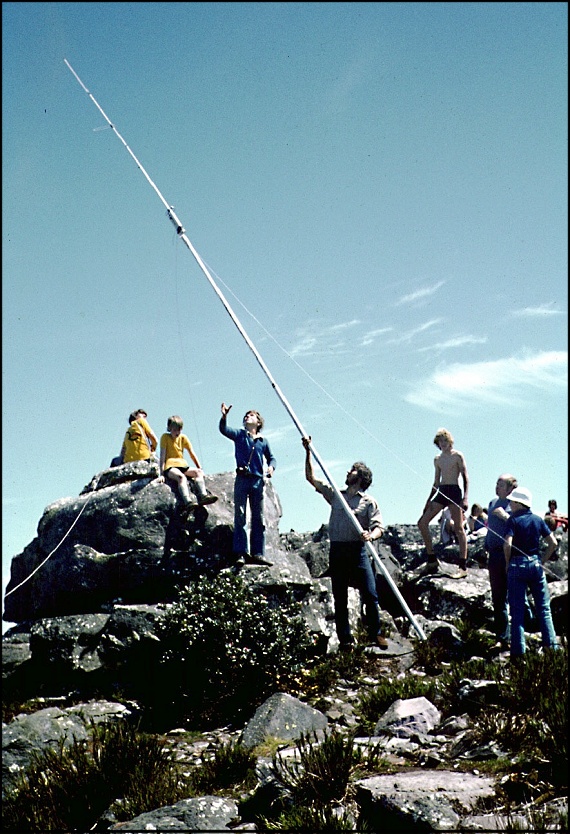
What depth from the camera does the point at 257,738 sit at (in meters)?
8.95

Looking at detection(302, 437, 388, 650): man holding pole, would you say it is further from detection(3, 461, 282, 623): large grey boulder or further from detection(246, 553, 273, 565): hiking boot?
detection(246, 553, 273, 565): hiking boot

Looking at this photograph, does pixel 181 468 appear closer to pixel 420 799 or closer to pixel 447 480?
pixel 447 480

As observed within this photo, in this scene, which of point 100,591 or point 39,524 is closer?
point 100,591

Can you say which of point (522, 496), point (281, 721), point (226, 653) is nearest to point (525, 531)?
point (522, 496)

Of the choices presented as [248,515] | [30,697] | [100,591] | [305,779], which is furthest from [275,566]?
[305,779]

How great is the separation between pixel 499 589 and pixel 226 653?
15.0 ft

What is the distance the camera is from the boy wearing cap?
10742 millimetres

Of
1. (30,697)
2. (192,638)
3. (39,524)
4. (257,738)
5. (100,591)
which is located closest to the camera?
(257,738)

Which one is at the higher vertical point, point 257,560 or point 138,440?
point 138,440

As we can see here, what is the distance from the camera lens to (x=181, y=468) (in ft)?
45.7

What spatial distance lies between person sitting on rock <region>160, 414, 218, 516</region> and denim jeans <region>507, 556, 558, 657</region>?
18.3ft

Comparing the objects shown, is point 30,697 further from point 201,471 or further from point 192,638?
point 201,471

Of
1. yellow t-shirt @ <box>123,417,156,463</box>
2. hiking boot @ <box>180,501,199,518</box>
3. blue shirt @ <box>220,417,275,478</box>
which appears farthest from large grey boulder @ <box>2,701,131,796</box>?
yellow t-shirt @ <box>123,417,156,463</box>

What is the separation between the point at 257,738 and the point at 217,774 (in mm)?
837
